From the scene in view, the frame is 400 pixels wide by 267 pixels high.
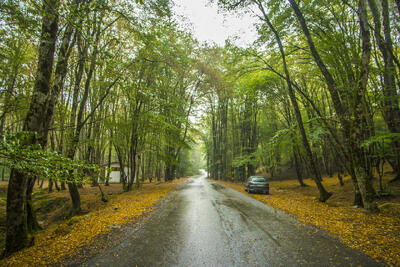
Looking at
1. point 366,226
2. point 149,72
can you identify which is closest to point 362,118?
point 366,226

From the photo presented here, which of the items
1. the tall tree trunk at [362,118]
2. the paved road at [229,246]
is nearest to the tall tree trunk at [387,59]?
the tall tree trunk at [362,118]

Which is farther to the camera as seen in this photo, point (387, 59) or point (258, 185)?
point (258, 185)

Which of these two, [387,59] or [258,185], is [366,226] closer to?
[387,59]

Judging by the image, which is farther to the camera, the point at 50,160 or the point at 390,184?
the point at 390,184

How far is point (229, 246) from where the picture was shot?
13.9ft

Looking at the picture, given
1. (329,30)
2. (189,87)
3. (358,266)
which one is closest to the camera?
(358,266)

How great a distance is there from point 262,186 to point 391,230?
846 cm

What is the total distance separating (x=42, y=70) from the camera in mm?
4582

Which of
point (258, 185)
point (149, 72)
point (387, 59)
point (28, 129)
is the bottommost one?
point (258, 185)

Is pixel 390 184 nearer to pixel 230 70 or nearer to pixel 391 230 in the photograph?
pixel 391 230

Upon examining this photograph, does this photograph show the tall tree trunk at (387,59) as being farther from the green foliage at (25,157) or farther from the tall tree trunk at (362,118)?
the green foliage at (25,157)

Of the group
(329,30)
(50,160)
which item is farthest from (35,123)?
(329,30)

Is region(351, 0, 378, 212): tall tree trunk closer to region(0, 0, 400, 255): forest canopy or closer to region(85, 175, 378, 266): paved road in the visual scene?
region(0, 0, 400, 255): forest canopy

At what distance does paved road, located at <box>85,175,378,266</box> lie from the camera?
3564mm
